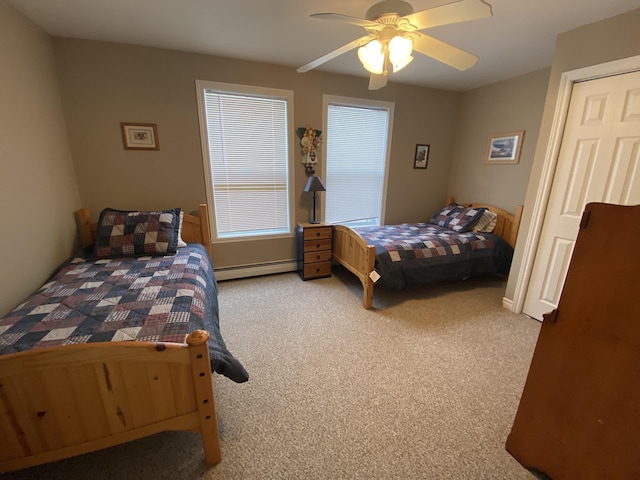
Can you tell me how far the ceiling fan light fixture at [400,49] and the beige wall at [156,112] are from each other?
1.76 m

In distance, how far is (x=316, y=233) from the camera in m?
3.20

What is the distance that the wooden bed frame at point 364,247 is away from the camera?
260 cm

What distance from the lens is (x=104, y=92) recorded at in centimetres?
245

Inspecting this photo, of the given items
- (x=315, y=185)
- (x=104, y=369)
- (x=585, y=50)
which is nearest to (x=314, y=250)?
Result: (x=315, y=185)

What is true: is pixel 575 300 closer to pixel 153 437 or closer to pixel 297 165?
pixel 153 437

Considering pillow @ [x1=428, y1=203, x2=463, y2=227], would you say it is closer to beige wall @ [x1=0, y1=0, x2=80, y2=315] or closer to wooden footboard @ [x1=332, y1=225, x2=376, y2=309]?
wooden footboard @ [x1=332, y1=225, x2=376, y2=309]

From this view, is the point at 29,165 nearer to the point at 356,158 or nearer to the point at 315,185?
the point at 315,185

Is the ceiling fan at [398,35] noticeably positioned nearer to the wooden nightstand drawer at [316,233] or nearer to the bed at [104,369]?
the bed at [104,369]

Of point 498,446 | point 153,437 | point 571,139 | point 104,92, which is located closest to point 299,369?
point 153,437

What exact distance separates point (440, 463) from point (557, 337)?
0.78 m

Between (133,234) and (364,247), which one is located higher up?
(133,234)

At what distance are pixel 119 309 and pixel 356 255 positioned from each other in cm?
204

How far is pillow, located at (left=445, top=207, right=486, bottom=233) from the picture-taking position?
3326 mm

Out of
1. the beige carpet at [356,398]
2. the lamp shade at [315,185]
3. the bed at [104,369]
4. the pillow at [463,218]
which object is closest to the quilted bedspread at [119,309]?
the bed at [104,369]
